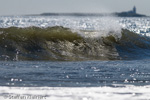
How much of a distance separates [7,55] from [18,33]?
326cm

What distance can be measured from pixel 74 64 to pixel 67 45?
161 inches

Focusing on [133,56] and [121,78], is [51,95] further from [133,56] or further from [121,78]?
[133,56]

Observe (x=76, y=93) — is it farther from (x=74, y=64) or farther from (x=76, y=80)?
(x=74, y=64)

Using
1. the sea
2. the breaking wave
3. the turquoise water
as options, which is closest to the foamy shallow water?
the sea

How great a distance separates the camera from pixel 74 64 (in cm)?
1659

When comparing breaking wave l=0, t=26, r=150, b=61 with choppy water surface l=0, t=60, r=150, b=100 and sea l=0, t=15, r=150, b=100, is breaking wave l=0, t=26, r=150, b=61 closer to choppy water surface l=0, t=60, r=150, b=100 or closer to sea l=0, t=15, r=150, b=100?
sea l=0, t=15, r=150, b=100

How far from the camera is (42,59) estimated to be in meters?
18.1

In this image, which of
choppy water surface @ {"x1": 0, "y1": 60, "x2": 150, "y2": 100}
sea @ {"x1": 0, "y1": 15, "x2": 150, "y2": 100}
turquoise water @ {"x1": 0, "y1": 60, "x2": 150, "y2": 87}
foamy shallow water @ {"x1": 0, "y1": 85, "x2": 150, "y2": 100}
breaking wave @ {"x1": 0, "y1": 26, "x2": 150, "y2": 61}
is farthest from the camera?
breaking wave @ {"x1": 0, "y1": 26, "x2": 150, "y2": 61}

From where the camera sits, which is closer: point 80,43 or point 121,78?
point 121,78

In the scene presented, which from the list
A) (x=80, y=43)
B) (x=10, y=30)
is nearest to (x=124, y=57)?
(x=80, y=43)

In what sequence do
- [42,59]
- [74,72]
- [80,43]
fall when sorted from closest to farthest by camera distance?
[74,72] → [42,59] → [80,43]

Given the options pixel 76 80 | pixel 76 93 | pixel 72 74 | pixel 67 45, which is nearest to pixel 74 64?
pixel 72 74

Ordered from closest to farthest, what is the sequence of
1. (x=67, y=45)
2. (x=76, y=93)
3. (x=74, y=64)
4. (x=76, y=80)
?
(x=76, y=93) → (x=76, y=80) → (x=74, y=64) → (x=67, y=45)

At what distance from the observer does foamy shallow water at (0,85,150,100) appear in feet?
34.5
